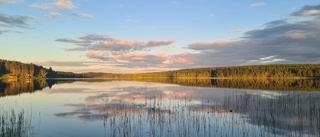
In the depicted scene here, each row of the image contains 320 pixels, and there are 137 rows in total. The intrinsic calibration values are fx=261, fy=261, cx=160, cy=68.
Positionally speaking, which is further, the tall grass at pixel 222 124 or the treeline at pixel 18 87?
the treeline at pixel 18 87

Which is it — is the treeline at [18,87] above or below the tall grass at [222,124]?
above

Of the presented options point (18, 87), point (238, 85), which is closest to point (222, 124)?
point (238, 85)

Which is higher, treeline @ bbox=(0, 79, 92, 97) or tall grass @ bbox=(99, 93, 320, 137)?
treeline @ bbox=(0, 79, 92, 97)

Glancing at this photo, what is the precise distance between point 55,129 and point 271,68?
161 m

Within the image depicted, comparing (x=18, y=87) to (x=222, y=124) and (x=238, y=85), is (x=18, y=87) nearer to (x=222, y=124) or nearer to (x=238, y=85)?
(x=238, y=85)

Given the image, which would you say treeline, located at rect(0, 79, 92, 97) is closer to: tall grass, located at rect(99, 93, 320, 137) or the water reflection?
the water reflection

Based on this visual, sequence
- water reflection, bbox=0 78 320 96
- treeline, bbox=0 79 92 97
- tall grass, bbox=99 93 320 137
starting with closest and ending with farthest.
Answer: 1. tall grass, bbox=99 93 320 137
2. treeline, bbox=0 79 92 97
3. water reflection, bbox=0 78 320 96

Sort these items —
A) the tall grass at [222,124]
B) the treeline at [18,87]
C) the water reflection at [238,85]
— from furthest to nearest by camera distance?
1. the water reflection at [238,85]
2. the treeline at [18,87]
3. the tall grass at [222,124]

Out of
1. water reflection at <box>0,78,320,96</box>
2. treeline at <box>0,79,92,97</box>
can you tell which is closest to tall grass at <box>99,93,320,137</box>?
water reflection at <box>0,78,320,96</box>

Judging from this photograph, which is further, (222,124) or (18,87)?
(18,87)

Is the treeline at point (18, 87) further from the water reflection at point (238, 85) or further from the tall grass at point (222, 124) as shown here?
the tall grass at point (222, 124)

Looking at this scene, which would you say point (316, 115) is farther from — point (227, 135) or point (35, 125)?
point (35, 125)

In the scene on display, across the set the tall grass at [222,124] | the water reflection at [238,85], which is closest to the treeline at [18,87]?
the water reflection at [238,85]

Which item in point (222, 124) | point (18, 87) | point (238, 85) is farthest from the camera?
point (238, 85)
